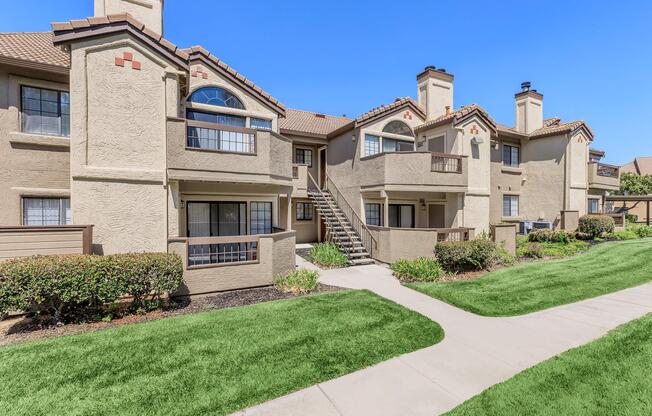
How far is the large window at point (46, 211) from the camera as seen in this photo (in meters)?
9.05

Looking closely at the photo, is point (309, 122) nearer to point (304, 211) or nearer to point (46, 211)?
point (304, 211)

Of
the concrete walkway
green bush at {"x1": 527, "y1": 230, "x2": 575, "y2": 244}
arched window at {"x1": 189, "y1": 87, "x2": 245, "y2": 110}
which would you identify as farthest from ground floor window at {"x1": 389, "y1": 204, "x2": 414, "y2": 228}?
arched window at {"x1": 189, "y1": 87, "x2": 245, "y2": 110}

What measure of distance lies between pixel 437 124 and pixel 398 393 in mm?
14615

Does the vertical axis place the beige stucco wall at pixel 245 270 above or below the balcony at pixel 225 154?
below

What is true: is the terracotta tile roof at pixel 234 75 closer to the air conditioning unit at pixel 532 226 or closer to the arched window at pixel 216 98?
the arched window at pixel 216 98

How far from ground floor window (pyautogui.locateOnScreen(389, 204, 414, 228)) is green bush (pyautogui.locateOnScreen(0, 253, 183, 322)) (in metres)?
12.7

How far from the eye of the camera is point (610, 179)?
2234cm

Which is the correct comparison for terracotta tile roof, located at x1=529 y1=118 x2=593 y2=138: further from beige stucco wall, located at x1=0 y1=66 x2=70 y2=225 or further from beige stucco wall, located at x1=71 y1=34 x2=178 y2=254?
beige stucco wall, located at x1=0 y1=66 x2=70 y2=225

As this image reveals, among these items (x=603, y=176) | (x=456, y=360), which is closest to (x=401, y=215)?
(x=456, y=360)

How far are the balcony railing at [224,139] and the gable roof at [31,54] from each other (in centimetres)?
403

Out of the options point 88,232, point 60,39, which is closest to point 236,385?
point 88,232

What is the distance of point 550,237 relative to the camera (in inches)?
670

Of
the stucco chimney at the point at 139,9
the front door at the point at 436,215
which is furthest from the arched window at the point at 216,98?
the front door at the point at 436,215

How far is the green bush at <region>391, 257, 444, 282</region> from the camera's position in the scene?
35.2 ft
